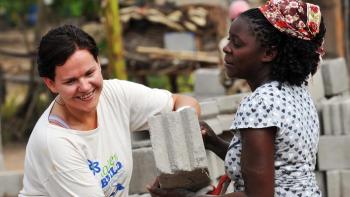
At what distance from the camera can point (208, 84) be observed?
9.56 metres

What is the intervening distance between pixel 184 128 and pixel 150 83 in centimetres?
1240

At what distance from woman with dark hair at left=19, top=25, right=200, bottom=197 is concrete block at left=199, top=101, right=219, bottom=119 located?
198 cm

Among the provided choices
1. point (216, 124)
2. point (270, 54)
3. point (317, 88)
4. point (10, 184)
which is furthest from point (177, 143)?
point (317, 88)

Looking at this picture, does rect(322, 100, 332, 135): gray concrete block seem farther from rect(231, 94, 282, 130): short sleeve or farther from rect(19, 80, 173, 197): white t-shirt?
→ rect(231, 94, 282, 130): short sleeve

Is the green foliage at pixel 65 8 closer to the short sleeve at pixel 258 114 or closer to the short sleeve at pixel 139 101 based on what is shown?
the short sleeve at pixel 139 101

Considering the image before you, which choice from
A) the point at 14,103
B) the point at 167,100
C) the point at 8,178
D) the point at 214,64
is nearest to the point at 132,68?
the point at 214,64

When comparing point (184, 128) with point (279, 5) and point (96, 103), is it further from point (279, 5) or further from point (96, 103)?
point (279, 5)

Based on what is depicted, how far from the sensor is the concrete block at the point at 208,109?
5.76 meters

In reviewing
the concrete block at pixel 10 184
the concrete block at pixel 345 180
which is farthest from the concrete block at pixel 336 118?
the concrete block at pixel 10 184

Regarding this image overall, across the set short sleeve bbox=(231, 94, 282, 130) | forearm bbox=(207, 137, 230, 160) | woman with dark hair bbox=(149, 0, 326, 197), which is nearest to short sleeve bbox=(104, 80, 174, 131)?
forearm bbox=(207, 137, 230, 160)

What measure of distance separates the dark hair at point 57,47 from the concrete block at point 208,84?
5929 millimetres

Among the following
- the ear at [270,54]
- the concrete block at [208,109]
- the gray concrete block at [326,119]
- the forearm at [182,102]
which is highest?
the ear at [270,54]

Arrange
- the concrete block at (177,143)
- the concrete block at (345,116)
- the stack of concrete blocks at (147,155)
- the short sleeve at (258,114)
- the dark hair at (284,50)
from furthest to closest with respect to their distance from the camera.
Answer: the concrete block at (345,116) → the stack of concrete blocks at (147,155) → the concrete block at (177,143) → the dark hair at (284,50) → the short sleeve at (258,114)

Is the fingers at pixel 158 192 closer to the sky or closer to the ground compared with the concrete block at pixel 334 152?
closer to the sky
